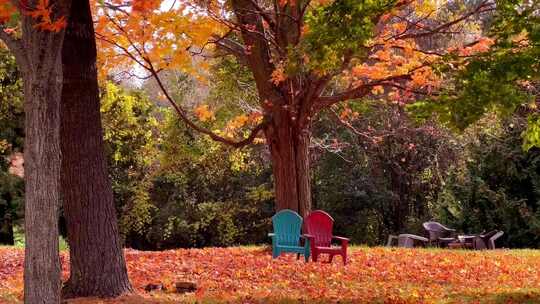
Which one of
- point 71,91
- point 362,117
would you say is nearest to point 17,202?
point 362,117

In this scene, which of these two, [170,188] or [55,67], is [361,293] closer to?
[55,67]

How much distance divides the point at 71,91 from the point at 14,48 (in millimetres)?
1929

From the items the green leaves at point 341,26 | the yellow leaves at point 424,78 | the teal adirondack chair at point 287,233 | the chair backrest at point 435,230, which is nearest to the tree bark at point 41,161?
the green leaves at point 341,26

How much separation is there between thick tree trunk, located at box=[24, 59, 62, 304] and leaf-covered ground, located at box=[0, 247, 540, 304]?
70.5 inches

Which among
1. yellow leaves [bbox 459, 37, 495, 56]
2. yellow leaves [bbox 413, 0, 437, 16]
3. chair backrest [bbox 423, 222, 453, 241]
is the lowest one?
chair backrest [bbox 423, 222, 453, 241]

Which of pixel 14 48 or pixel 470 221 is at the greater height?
pixel 14 48

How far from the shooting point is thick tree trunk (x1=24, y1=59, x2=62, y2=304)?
5387mm

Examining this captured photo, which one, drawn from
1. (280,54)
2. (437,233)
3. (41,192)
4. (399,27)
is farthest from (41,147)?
(437,233)

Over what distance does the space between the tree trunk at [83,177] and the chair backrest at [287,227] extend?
161 inches

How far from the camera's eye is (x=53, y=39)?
5516 mm

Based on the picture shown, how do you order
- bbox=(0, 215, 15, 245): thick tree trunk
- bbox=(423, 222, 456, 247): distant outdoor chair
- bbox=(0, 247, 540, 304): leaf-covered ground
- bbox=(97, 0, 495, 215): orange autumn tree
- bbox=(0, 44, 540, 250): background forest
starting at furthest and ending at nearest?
bbox=(0, 215, 15, 245): thick tree trunk, bbox=(0, 44, 540, 250): background forest, bbox=(423, 222, 456, 247): distant outdoor chair, bbox=(97, 0, 495, 215): orange autumn tree, bbox=(0, 247, 540, 304): leaf-covered ground

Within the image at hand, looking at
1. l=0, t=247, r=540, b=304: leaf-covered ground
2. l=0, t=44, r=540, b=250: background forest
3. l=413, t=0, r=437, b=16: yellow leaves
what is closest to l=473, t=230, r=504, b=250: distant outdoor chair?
l=0, t=44, r=540, b=250: background forest

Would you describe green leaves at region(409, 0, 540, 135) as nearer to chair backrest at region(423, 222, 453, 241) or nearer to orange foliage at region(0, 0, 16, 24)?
orange foliage at region(0, 0, 16, 24)

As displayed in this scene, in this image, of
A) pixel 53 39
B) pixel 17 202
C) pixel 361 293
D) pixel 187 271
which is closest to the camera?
pixel 53 39
